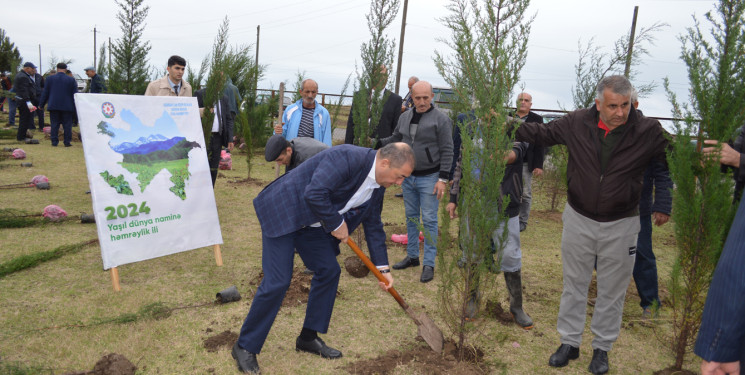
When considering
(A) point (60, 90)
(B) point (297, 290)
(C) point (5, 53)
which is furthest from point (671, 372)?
(C) point (5, 53)

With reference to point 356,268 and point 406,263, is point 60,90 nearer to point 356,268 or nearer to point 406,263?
point 356,268

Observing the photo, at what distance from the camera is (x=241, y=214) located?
7.45m

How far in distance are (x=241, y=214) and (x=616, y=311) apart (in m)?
5.51

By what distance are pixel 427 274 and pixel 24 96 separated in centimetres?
1343

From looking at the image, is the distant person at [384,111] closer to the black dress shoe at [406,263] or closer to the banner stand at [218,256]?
the black dress shoe at [406,263]

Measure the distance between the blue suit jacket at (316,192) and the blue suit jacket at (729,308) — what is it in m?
2.11

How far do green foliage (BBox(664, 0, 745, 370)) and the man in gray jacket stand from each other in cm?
218

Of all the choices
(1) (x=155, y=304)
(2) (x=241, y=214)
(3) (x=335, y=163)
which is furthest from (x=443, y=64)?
(2) (x=241, y=214)

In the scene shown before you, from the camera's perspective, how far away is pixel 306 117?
5.79 metres

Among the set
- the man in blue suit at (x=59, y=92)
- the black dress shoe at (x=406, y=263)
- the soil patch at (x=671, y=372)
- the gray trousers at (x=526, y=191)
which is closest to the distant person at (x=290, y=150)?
the black dress shoe at (x=406, y=263)

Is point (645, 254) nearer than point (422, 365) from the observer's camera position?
No

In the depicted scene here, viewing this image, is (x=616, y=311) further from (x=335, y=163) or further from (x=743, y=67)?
(x=335, y=163)

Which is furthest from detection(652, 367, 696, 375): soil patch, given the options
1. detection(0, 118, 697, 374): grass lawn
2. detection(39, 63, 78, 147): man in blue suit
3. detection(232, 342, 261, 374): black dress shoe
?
detection(39, 63, 78, 147): man in blue suit

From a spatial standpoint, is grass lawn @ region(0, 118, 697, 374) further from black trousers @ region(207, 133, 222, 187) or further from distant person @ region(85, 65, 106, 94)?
distant person @ region(85, 65, 106, 94)
